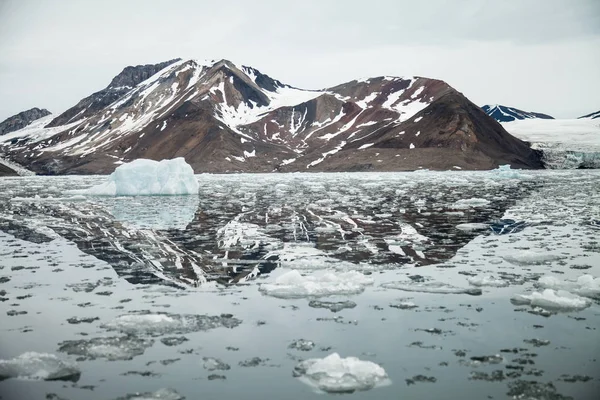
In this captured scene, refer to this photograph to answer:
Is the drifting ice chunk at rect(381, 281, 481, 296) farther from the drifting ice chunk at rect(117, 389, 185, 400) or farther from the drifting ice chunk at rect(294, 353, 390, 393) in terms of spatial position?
the drifting ice chunk at rect(117, 389, 185, 400)

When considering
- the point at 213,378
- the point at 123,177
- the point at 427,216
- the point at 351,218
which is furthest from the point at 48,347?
the point at 123,177

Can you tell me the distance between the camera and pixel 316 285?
13.5 m

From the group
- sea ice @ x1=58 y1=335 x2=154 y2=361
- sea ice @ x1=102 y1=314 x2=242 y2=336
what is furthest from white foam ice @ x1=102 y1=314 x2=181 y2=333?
sea ice @ x1=58 y1=335 x2=154 y2=361

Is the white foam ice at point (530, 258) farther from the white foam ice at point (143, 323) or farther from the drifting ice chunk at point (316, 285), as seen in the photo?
the white foam ice at point (143, 323)

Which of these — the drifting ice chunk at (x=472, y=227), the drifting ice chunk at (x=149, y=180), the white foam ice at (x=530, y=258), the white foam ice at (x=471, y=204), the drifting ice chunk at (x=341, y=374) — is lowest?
the white foam ice at (x=471, y=204)

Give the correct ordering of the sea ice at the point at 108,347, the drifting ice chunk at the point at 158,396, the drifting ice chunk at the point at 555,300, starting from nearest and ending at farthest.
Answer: the drifting ice chunk at the point at 158,396
the sea ice at the point at 108,347
the drifting ice chunk at the point at 555,300

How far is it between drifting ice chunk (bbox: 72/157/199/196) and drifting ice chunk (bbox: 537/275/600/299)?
49895 mm

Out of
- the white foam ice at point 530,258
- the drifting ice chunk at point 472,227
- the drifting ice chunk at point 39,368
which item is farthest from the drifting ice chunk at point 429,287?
the drifting ice chunk at point 472,227

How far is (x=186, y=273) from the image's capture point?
1580 centimetres

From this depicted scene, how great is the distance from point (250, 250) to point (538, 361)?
41.4 ft

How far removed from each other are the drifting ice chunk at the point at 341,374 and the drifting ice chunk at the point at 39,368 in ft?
11.8

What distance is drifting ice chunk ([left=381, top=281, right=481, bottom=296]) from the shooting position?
521 inches

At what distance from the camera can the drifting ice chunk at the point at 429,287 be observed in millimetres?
13232

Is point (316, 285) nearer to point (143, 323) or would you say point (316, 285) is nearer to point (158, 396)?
point (143, 323)
